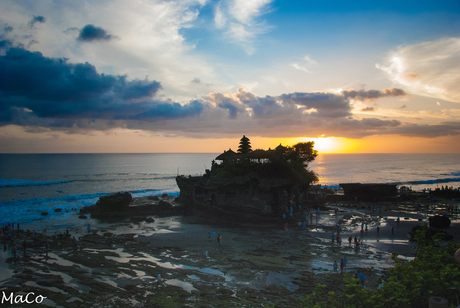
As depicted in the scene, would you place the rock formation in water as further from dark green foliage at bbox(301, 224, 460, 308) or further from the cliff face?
dark green foliage at bbox(301, 224, 460, 308)

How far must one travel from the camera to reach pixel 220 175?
1510 inches

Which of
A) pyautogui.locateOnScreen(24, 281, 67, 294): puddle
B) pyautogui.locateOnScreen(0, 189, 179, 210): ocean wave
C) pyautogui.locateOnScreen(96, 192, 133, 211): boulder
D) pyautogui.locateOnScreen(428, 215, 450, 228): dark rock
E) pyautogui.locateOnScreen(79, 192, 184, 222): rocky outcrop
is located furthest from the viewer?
pyautogui.locateOnScreen(0, 189, 179, 210): ocean wave

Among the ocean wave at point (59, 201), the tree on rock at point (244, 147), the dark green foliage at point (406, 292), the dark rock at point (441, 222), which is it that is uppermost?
the tree on rock at point (244, 147)

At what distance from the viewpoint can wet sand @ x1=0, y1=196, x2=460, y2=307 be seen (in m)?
15.9

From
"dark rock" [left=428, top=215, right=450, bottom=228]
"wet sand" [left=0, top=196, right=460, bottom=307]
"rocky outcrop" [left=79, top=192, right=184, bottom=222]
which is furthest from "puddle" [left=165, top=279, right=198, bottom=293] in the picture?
"dark rock" [left=428, top=215, right=450, bottom=228]

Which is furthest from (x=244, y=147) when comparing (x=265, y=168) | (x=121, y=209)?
(x=121, y=209)

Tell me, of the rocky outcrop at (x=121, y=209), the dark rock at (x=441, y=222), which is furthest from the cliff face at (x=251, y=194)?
the dark rock at (x=441, y=222)

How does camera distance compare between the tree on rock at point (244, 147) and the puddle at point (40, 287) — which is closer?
the puddle at point (40, 287)

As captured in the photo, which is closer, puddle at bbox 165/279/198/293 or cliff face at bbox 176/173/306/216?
puddle at bbox 165/279/198/293

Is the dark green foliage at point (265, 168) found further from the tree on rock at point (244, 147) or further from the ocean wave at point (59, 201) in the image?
the ocean wave at point (59, 201)

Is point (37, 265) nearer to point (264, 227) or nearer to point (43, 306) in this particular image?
point (43, 306)

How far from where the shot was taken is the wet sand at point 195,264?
52.2 ft

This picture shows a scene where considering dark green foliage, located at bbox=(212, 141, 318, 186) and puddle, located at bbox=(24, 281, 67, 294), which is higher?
dark green foliage, located at bbox=(212, 141, 318, 186)

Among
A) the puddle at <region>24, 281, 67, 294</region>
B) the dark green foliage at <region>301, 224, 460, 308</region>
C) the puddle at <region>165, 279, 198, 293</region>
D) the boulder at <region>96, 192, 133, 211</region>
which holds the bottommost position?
the puddle at <region>24, 281, 67, 294</region>
